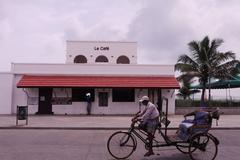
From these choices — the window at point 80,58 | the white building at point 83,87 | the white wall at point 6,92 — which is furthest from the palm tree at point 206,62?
the white wall at point 6,92

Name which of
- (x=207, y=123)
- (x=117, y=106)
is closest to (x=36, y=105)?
(x=117, y=106)

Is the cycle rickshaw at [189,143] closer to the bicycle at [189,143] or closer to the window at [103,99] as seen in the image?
the bicycle at [189,143]

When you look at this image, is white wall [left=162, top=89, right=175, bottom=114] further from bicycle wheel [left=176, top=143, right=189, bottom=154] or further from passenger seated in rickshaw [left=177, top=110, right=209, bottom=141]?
passenger seated in rickshaw [left=177, top=110, right=209, bottom=141]

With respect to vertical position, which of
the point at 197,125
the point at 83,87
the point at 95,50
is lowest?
the point at 197,125

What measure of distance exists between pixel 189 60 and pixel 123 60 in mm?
8271

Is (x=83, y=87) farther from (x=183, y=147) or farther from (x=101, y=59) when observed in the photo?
(x=183, y=147)

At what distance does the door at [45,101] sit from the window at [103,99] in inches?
170

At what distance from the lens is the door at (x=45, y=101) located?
1609 inches

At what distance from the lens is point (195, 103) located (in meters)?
45.5

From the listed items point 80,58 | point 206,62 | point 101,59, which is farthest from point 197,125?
point 80,58

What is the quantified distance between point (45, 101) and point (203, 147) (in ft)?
99.6

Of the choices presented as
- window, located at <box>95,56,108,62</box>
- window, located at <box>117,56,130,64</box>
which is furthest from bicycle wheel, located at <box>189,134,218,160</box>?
window, located at <box>117,56,130,64</box>

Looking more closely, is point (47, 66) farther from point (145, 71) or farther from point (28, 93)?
point (145, 71)

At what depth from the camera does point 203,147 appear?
473 inches
